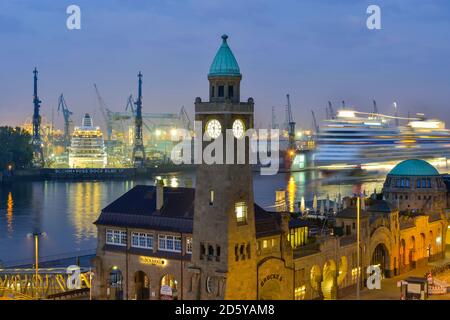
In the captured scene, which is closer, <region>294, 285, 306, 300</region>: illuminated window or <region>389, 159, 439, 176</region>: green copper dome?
<region>294, 285, 306, 300</region>: illuminated window

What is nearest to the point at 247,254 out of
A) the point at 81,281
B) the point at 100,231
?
the point at 100,231

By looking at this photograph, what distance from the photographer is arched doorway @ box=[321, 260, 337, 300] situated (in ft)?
141

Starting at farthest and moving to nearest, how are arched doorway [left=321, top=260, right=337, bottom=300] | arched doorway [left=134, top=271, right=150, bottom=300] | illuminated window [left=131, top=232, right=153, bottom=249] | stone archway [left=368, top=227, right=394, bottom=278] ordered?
stone archway [left=368, top=227, right=394, bottom=278], arched doorway [left=321, top=260, right=337, bottom=300], arched doorway [left=134, top=271, right=150, bottom=300], illuminated window [left=131, top=232, right=153, bottom=249]

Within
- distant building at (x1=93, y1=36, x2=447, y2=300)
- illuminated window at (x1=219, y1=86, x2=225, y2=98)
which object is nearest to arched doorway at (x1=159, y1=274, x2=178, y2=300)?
distant building at (x1=93, y1=36, x2=447, y2=300)

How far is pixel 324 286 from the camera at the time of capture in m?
43.2

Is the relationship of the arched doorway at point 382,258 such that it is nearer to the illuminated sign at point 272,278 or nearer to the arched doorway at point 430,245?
the arched doorway at point 430,245

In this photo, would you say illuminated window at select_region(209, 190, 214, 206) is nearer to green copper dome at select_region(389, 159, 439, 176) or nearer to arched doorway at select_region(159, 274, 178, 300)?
arched doorway at select_region(159, 274, 178, 300)

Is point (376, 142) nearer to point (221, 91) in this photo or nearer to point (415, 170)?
point (415, 170)

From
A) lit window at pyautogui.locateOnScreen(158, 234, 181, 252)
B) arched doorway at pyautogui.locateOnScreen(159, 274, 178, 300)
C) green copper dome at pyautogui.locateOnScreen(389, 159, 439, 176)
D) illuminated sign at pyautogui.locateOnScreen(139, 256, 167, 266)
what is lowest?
arched doorway at pyautogui.locateOnScreen(159, 274, 178, 300)

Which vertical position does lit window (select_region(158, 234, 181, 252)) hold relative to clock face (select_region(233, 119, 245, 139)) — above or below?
below

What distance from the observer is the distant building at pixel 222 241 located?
1378 inches

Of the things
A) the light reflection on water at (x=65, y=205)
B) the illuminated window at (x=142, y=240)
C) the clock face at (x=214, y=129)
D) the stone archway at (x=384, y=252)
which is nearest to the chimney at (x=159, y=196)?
the illuminated window at (x=142, y=240)

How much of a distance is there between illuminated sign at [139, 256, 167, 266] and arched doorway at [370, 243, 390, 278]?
52.3 ft
